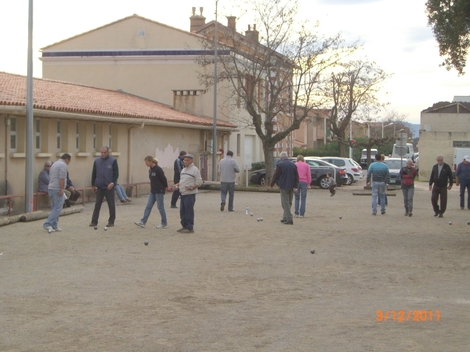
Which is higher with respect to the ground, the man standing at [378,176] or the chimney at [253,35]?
the chimney at [253,35]

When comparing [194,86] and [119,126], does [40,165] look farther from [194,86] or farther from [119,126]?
[194,86]

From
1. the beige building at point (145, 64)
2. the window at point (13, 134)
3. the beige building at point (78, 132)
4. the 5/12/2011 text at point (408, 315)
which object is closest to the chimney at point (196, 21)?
the beige building at point (145, 64)

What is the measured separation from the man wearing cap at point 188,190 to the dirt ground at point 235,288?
0.40m

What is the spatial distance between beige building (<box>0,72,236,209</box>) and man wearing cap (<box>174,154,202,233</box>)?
624 cm

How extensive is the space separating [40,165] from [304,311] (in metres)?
16.2

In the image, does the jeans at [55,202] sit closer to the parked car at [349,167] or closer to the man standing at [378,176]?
the man standing at [378,176]

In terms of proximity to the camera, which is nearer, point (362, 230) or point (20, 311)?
point (20, 311)

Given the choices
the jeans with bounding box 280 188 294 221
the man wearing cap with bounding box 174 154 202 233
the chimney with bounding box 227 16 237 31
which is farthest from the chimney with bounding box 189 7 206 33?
the man wearing cap with bounding box 174 154 202 233

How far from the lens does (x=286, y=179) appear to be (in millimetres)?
18391

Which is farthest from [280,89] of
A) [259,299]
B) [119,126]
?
[259,299]

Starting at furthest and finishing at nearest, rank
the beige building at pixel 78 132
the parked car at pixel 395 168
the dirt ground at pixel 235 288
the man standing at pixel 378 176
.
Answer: the parked car at pixel 395 168
the man standing at pixel 378 176
the beige building at pixel 78 132
the dirt ground at pixel 235 288

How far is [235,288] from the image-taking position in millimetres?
9891

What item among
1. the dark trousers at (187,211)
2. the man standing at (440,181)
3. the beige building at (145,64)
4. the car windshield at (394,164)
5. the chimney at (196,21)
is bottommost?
the dark trousers at (187,211)

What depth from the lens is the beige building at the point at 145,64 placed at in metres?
41.9
